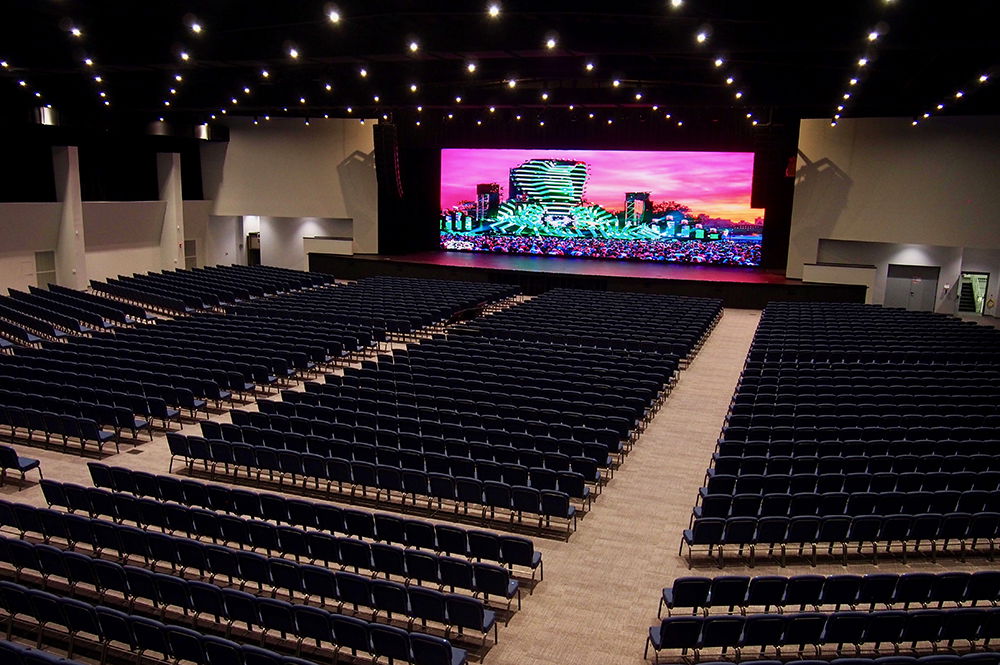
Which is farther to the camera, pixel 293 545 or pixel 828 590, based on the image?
pixel 293 545

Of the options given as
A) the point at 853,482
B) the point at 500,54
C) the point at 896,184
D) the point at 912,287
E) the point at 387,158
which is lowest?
the point at 853,482

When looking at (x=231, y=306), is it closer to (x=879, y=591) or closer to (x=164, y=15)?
(x=164, y=15)

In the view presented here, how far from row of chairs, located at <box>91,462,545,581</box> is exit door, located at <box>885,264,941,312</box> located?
26.3 meters

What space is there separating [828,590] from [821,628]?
706 millimetres

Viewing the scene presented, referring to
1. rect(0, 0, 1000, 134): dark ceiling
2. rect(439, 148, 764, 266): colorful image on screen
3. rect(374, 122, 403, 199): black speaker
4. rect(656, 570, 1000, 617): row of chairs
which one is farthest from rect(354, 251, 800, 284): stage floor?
rect(656, 570, 1000, 617): row of chairs

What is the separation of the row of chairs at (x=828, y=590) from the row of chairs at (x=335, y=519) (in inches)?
66.3

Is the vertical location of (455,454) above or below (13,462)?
above

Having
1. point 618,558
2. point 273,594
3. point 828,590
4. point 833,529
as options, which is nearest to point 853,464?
point 833,529

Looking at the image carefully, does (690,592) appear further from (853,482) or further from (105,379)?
(105,379)

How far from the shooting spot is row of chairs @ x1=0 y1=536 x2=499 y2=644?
22.8 ft

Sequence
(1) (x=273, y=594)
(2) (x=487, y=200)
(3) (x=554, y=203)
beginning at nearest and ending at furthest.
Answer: (1) (x=273, y=594)
(3) (x=554, y=203)
(2) (x=487, y=200)

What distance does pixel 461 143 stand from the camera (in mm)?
33406

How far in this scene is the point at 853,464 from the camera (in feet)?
34.9

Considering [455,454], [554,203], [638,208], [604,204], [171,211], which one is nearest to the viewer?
[455,454]
